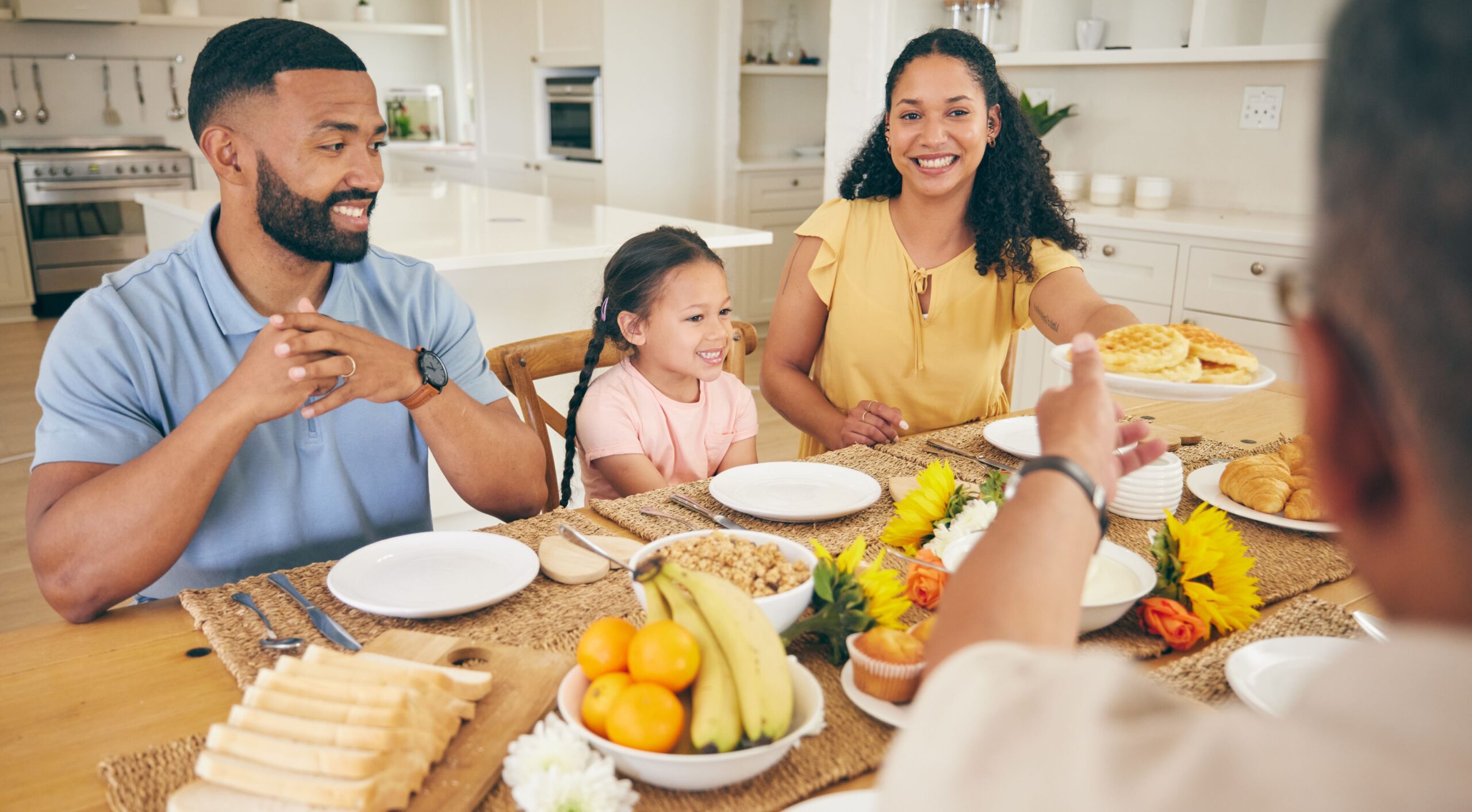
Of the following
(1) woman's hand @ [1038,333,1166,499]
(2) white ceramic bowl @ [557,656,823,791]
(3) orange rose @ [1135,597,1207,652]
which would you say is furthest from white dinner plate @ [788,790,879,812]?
(3) orange rose @ [1135,597,1207,652]

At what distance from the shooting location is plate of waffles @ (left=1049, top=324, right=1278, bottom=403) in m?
1.30

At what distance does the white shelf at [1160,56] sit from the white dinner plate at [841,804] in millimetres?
3262

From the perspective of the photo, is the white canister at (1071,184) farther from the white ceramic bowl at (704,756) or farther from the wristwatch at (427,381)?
the white ceramic bowl at (704,756)

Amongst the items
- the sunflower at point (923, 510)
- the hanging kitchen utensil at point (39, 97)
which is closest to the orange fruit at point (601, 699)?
the sunflower at point (923, 510)

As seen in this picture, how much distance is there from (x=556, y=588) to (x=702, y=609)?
0.42 metres

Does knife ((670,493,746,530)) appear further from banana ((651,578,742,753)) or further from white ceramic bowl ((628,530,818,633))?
banana ((651,578,742,753))

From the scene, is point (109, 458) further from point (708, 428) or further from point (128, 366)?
point (708, 428)

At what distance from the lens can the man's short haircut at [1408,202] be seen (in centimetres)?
36

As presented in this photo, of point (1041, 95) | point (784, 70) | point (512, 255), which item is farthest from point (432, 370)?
point (784, 70)

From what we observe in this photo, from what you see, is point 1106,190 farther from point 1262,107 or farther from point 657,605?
point 657,605

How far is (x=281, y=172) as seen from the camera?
148 centimetres

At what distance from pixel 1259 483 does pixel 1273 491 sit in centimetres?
2

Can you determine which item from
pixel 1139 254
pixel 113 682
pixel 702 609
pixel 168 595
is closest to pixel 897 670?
pixel 702 609

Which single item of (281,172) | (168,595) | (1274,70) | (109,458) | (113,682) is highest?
(1274,70)
